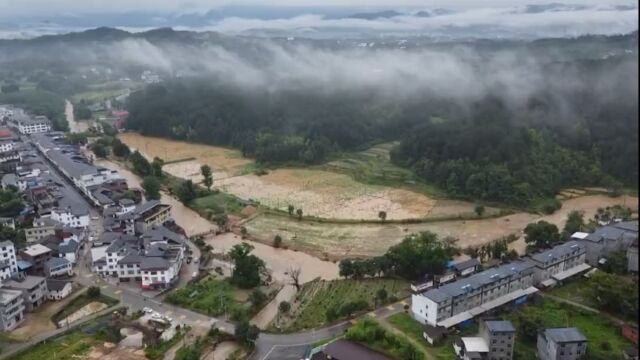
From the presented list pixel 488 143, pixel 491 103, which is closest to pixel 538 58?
pixel 491 103

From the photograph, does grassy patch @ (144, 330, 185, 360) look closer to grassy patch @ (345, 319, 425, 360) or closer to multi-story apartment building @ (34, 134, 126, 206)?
grassy patch @ (345, 319, 425, 360)

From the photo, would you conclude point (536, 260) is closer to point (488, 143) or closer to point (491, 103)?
point (488, 143)

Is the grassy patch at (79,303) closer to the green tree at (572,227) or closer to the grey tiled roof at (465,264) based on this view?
the grey tiled roof at (465,264)

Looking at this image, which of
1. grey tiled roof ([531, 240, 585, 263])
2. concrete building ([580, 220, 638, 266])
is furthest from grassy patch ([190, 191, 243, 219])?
concrete building ([580, 220, 638, 266])

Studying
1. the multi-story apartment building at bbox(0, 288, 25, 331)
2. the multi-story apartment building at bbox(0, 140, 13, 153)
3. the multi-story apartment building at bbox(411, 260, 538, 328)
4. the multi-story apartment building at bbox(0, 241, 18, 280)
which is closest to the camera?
the multi-story apartment building at bbox(411, 260, 538, 328)

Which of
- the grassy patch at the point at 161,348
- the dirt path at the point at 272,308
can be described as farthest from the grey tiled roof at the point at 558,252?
the grassy patch at the point at 161,348

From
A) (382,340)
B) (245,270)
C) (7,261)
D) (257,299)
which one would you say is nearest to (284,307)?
(257,299)
